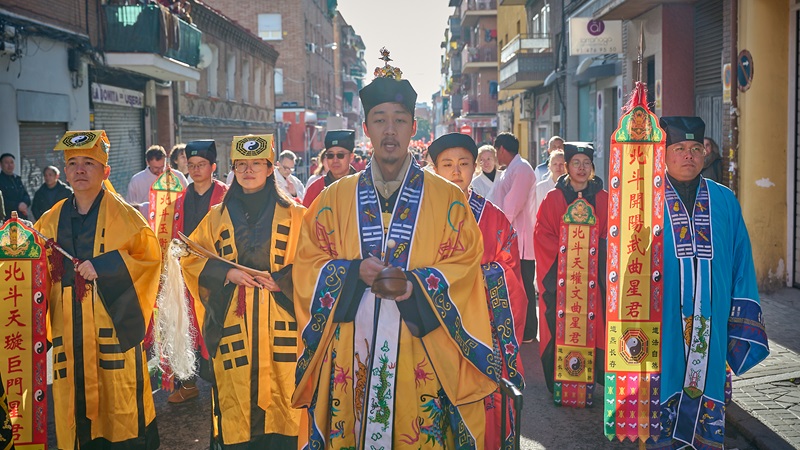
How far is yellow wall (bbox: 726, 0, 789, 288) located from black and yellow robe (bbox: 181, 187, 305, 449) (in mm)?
7260

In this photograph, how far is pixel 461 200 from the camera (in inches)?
154

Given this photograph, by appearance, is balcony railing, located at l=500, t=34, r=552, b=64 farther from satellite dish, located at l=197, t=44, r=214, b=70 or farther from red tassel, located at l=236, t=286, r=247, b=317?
red tassel, located at l=236, t=286, r=247, b=317

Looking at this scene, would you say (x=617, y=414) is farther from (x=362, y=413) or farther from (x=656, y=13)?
(x=656, y=13)

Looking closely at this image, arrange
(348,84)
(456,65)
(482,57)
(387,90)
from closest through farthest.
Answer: (387,90)
(482,57)
(456,65)
(348,84)

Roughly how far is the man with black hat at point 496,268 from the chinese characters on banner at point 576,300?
0.66 metres

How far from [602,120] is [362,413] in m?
17.8

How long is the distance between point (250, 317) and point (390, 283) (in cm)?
186

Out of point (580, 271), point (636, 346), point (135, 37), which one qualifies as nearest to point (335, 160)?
point (580, 271)

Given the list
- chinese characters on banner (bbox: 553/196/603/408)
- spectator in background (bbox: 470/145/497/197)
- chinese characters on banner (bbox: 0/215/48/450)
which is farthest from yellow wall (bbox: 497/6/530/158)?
chinese characters on banner (bbox: 0/215/48/450)

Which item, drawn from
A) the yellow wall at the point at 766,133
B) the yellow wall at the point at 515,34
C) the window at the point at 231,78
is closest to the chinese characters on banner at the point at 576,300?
the yellow wall at the point at 766,133

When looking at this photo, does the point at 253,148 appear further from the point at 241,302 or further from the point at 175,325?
the point at 175,325

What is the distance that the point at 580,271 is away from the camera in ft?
21.7

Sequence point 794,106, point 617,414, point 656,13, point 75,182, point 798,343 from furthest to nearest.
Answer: point 656,13
point 794,106
point 798,343
point 75,182
point 617,414

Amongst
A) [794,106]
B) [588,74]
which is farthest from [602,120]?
[794,106]
